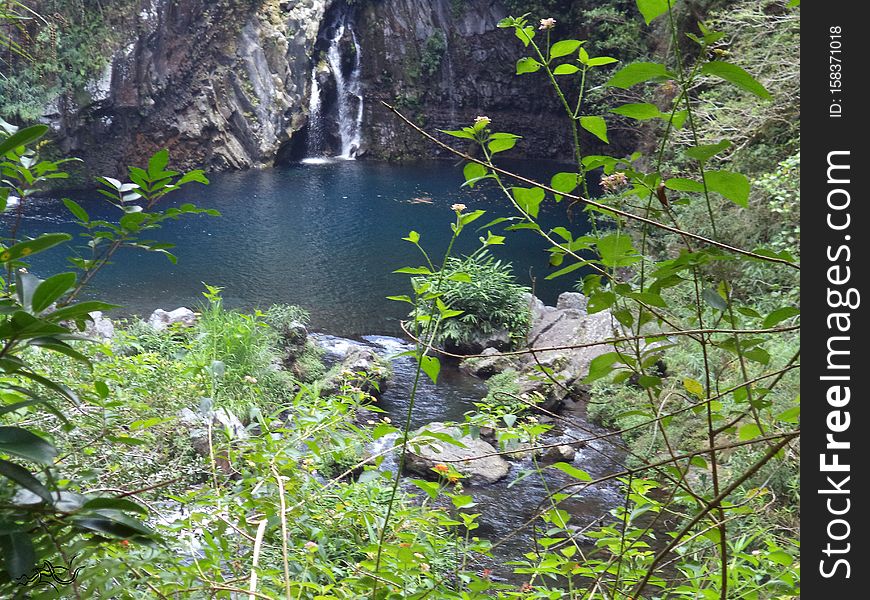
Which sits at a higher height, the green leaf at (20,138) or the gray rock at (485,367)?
the green leaf at (20,138)

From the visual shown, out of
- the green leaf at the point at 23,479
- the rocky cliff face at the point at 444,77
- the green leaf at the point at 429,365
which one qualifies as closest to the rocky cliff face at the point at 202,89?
the rocky cliff face at the point at 444,77

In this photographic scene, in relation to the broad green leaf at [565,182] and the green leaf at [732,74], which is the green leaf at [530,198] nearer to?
the broad green leaf at [565,182]

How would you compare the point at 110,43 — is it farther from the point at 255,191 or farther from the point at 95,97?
the point at 255,191

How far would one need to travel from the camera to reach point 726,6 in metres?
9.28

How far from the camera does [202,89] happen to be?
17.5 metres

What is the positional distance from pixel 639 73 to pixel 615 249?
232 millimetres

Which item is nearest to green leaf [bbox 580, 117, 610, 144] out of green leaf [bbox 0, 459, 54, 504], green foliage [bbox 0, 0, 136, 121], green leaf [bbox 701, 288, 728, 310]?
green leaf [bbox 701, 288, 728, 310]

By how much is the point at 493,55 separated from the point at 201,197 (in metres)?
12.1

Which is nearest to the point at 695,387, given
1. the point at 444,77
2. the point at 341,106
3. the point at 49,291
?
the point at 49,291

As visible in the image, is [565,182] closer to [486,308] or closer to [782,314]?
[782,314]

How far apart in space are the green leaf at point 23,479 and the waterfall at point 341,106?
66.3 ft

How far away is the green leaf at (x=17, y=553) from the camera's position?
611 millimetres
